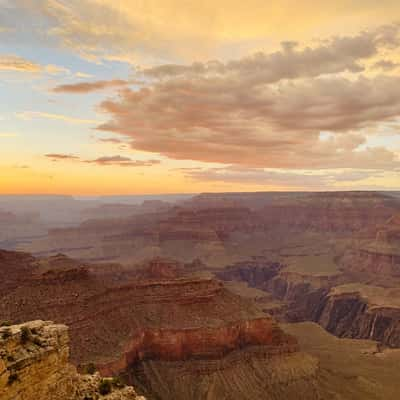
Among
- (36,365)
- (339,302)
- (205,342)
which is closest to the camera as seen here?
(36,365)

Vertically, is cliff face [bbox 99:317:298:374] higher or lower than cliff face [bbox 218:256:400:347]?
higher

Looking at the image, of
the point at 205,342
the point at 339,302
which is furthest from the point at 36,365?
the point at 339,302

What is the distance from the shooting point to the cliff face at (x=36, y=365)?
612 inches

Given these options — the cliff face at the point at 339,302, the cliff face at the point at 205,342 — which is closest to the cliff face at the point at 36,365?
the cliff face at the point at 205,342

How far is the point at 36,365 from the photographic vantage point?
16.6m

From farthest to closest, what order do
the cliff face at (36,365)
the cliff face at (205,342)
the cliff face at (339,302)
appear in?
the cliff face at (339,302)
the cliff face at (205,342)
the cliff face at (36,365)

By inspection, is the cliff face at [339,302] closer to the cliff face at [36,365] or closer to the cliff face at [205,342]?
the cliff face at [205,342]

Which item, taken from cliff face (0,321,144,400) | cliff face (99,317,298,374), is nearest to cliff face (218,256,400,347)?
cliff face (99,317,298,374)

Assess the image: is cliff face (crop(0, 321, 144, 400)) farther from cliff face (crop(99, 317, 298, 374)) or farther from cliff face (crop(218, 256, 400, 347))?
cliff face (crop(218, 256, 400, 347))

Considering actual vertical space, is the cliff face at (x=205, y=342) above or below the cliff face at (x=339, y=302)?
above

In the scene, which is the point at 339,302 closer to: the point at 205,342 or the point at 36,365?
the point at 205,342

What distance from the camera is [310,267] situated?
Answer: 192 metres

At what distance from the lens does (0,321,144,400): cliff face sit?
15.5m

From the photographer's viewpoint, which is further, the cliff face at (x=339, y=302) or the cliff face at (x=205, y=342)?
the cliff face at (x=339, y=302)
